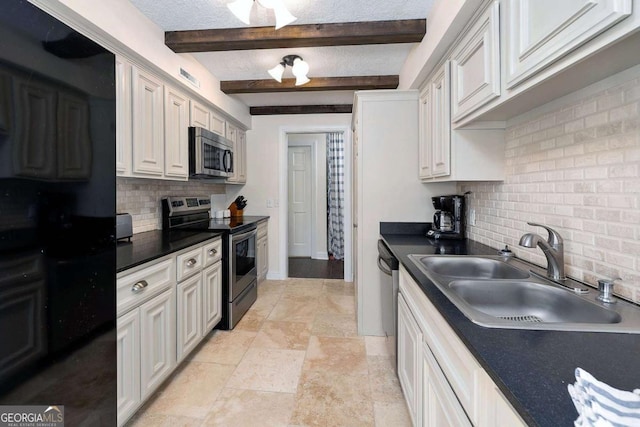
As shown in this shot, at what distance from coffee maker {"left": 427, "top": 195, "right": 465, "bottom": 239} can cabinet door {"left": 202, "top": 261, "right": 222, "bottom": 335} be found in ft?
5.82

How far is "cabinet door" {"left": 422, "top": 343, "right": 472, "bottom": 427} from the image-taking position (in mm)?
849

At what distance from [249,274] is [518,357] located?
8.91 ft

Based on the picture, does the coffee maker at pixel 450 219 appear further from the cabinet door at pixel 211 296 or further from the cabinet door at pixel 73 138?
the cabinet door at pixel 73 138

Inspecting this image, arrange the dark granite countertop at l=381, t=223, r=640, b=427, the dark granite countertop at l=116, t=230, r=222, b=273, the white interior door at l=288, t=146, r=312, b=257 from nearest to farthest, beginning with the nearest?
the dark granite countertop at l=381, t=223, r=640, b=427
the dark granite countertop at l=116, t=230, r=222, b=273
the white interior door at l=288, t=146, r=312, b=257

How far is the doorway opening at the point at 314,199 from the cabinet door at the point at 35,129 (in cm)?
452

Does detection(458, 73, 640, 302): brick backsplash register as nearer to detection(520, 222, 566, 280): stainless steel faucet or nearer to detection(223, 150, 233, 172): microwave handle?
detection(520, 222, 566, 280): stainless steel faucet

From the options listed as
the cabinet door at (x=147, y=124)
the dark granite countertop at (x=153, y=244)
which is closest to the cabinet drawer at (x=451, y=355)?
the dark granite countertop at (x=153, y=244)

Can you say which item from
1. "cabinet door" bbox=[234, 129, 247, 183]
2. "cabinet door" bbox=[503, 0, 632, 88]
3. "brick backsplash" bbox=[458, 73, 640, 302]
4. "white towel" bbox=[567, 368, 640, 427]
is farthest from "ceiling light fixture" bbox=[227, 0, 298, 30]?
"cabinet door" bbox=[234, 129, 247, 183]

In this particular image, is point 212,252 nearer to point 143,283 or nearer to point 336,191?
point 143,283

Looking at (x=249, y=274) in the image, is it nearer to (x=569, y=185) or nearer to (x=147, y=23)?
(x=147, y=23)

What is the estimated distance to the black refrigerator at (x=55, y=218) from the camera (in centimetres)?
66

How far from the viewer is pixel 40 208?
72cm

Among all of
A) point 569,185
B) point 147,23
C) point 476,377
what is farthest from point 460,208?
point 147,23

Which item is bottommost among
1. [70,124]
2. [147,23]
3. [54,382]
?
[54,382]
